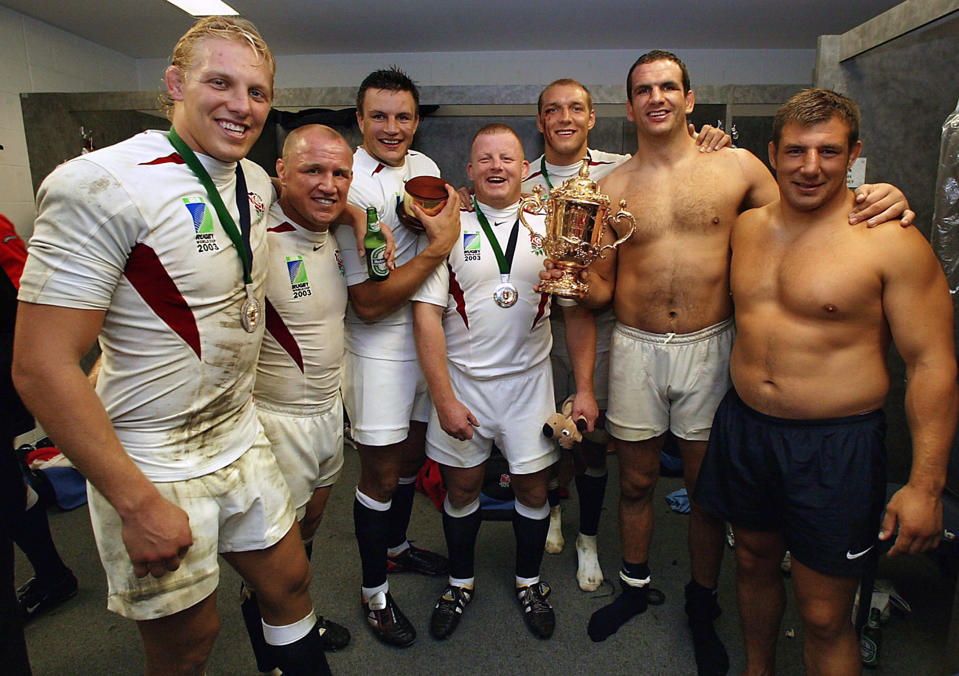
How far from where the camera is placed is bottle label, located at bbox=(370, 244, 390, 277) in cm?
189

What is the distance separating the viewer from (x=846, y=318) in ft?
5.28

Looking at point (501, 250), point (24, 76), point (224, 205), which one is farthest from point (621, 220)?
point (24, 76)

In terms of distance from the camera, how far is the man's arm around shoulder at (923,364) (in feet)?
5.01

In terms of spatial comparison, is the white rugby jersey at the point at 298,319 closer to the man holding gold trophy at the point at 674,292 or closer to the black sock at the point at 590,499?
the man holding gold trophy at the point at 674,292

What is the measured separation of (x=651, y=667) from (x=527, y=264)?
1478 mm

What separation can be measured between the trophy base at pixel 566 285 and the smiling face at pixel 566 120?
827 mm

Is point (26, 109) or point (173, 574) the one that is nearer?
point (173, 574)

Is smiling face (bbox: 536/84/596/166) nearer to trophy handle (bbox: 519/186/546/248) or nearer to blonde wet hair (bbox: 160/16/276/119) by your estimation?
trophy handle (bbox: 519/186/546/248)

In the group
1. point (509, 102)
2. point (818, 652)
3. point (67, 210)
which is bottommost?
point (818, 652)

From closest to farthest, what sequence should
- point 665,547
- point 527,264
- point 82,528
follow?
point 527,264
point 665,547
point 82,528

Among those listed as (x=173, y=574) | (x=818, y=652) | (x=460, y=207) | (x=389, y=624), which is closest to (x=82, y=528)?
(x=389, y=624)

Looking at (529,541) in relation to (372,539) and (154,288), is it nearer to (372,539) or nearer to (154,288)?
(372,539)

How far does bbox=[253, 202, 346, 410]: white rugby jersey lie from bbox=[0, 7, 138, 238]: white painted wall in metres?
3.99

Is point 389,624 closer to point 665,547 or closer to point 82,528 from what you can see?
point 665,547
